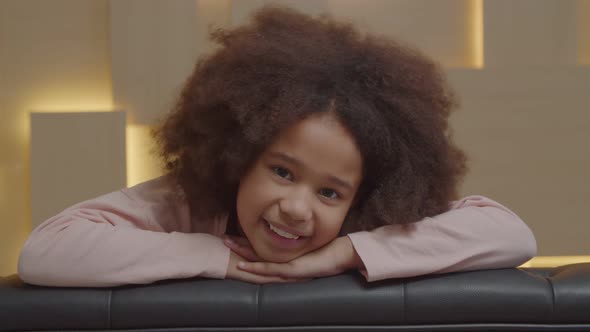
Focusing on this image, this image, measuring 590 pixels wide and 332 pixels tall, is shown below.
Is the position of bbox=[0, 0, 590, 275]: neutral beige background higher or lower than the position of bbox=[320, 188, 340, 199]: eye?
higher

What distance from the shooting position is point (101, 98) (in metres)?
2.27

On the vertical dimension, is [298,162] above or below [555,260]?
above

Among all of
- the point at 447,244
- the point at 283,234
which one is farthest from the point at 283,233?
the point at 447,244

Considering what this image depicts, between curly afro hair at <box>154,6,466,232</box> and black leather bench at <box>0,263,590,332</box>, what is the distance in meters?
0.16

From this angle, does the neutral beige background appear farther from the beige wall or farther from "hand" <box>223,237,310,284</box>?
"hand" <box>223,237,310,284</box>

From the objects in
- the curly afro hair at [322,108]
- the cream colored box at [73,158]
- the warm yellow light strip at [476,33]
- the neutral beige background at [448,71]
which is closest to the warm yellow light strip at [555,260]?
the neutral beige background at [448,71]

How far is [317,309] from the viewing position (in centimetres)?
80

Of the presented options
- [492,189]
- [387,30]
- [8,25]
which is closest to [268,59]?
[387,30]

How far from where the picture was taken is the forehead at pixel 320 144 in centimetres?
88

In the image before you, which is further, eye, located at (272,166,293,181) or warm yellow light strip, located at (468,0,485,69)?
warm yellow light strip, located at (468,0,485,69)

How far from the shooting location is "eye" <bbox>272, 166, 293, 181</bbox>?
91 cm

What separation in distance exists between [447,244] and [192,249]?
Answer: 36cm

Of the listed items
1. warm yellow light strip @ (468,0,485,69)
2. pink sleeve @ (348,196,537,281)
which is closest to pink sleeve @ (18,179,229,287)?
pink sleeve @ (348,196,537,281)

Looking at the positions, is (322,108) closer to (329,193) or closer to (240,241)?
(329,193)
